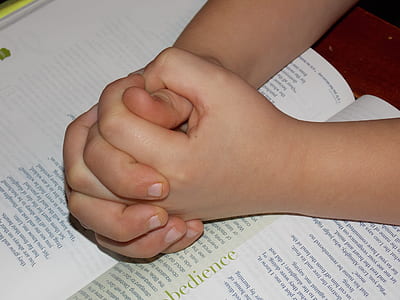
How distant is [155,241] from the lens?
59 cm

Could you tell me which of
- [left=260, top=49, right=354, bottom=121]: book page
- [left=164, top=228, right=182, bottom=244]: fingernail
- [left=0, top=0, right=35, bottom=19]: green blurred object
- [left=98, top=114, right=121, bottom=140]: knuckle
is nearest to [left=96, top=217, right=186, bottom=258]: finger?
[left=164, top=228, right=182, bottom=244]: fingernail

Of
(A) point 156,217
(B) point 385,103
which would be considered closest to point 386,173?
(B) point 385,103

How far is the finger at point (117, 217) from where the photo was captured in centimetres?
57

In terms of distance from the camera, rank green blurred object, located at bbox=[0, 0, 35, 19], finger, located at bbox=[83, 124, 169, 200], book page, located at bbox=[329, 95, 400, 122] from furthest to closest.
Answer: green blurred object, located at bbox=[0, 0, 35, 19]
book page, located at bbox=[329, 95, 400, 122]
finger, located at bbox=[83, 124, 169, 200]

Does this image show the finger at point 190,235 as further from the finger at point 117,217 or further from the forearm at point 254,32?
the forearm at point 254,32

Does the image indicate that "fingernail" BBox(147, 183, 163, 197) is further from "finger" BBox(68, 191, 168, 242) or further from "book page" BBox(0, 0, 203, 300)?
"book page" BBox(0, 0, 203, 300)

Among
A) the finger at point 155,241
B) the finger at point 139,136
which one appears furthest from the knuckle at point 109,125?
the finger at point 155,241

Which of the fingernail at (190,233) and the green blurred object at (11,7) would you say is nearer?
the fingernail at (190,233)

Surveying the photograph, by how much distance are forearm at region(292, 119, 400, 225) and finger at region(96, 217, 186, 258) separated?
0.12 metres

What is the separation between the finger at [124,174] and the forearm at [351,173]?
0.50 ft

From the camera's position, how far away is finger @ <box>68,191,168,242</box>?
57cm

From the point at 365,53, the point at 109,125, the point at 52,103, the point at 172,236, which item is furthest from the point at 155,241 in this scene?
the point at 365,53

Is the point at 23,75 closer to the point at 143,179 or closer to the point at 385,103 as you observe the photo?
the point at 143,179

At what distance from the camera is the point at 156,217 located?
564 millimetres
